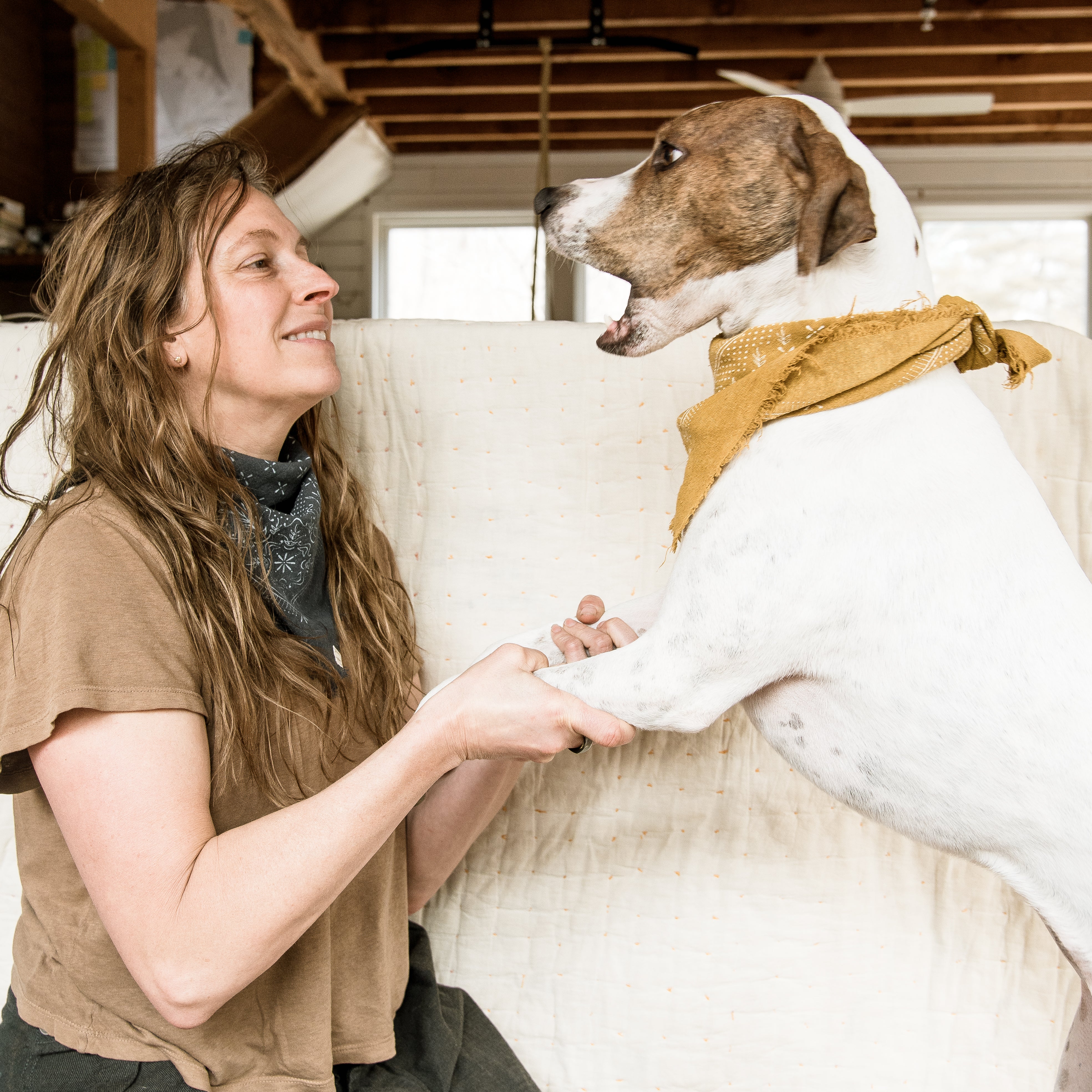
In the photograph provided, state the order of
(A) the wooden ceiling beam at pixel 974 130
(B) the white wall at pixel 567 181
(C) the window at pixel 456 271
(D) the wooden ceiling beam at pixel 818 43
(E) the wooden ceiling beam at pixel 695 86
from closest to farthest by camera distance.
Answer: (D) the wooden ceiling beam at pixel 818 43 → (E) the wooden ceiling beam at pixel 695 86 → (A) the wooden ceiling beam at pixel 974 130 → (B) the white wall at pixel 567 181 → (C) the window at pixel 456 271

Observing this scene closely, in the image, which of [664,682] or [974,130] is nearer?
[664,682]

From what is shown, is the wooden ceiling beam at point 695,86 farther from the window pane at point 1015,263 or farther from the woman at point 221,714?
the woman at point 221,714

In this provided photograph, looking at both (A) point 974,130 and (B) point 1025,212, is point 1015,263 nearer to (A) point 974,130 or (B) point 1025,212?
(B) point 1025,212

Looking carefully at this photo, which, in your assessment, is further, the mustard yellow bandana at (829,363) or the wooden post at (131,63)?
the wooden post at (131,63)

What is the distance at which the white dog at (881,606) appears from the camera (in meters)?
0.89

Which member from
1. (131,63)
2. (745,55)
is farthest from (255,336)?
(745,55)

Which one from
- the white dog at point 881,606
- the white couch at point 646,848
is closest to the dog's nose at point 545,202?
the white dog at point 881,606

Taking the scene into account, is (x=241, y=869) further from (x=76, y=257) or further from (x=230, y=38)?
(x=230, y=38)

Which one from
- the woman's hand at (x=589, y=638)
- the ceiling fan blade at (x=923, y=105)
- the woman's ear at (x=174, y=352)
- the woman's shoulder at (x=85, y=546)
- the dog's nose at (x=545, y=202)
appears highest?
the ceiling fan blade at (x=923, y=105)

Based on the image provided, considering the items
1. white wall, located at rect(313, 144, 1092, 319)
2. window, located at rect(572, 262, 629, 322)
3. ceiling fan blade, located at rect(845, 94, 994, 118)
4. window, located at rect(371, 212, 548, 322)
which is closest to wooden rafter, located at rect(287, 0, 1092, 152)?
white wall, located at rect(313, 144, 1092, 319)

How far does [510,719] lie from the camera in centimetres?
94

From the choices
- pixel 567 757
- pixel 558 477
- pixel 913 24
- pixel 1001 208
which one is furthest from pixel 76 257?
pixel 1001 208

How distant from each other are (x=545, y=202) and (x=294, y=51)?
381 cm

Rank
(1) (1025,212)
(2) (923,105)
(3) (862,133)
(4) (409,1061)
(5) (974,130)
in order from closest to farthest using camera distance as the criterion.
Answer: (4) (409,1061), (2) (923,105), (3) (862,133), (5) (974,130), (1) (1025,212)
